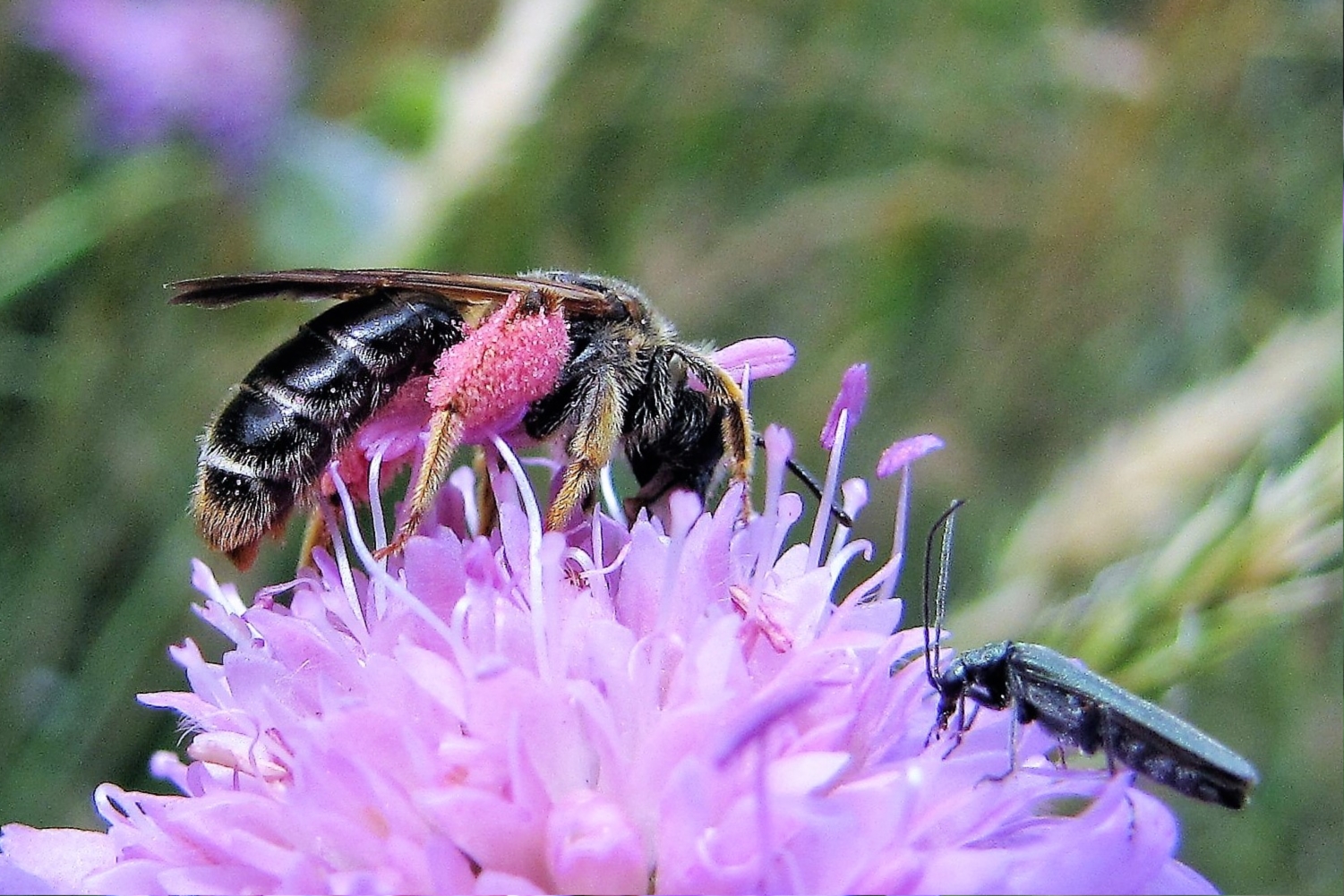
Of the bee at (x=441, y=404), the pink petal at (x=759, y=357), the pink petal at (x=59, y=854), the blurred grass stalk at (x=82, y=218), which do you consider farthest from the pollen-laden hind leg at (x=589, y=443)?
the blurred grass stalk at (x=82, y=218)

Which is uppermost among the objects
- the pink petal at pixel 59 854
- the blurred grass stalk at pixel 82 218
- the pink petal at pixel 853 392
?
the blurred grass stalk at pixel 82 218

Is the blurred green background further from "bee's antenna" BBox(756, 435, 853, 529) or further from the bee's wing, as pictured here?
the bee's wing

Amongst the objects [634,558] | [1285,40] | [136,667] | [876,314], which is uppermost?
[1285,40]

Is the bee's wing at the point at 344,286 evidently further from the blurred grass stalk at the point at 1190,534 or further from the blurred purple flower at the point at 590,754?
the blurred grass stalk at the point at 1190,534

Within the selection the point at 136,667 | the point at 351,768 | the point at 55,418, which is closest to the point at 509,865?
the point at 351,768

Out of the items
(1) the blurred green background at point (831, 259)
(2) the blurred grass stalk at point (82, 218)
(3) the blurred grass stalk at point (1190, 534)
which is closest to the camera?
(3) the blurred grass stalk at point (1190, 534)

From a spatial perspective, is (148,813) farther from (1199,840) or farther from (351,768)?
(1199,840)

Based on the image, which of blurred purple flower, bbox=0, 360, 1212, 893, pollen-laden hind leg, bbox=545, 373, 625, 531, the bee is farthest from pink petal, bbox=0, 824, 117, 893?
pollen-laden hind leg, bbox=545, 373, 625, 531

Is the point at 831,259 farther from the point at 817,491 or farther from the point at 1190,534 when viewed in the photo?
the point at 817,491
